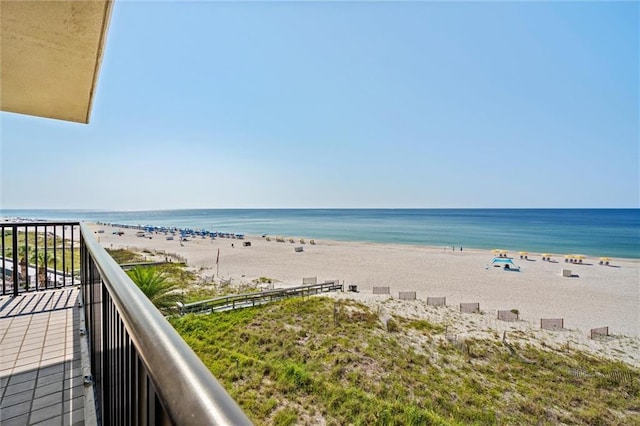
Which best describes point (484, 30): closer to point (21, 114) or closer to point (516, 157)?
point (21, 114)

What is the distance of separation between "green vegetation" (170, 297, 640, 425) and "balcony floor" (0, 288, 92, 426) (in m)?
3.21

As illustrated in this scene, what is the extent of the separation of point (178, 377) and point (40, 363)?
3.00 meters

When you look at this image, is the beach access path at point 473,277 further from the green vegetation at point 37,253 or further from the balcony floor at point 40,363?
the balcony floor at point 40,363

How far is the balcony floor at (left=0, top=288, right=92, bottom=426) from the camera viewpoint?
1.86 m

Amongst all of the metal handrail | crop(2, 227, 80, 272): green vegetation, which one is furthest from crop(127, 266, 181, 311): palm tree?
the metal handrail

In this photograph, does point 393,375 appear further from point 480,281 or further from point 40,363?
point 480,281

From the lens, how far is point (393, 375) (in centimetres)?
646

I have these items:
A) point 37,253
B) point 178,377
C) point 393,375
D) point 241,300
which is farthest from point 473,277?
point 178,377

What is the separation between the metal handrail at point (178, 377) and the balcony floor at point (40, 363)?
76.0 inches

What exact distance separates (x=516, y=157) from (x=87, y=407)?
70.0m

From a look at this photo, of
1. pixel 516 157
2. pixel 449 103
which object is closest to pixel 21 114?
pixel 449 103

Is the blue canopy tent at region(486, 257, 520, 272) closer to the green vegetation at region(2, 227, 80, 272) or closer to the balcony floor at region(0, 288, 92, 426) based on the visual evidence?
the green vegetation at region(2, 227, 80, 272)

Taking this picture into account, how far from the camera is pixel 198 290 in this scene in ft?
42.5

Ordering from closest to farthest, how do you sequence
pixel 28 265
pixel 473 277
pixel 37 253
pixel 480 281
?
pixel 37 253
pixel 28 265
pixel 480 281
pixel 473 277
